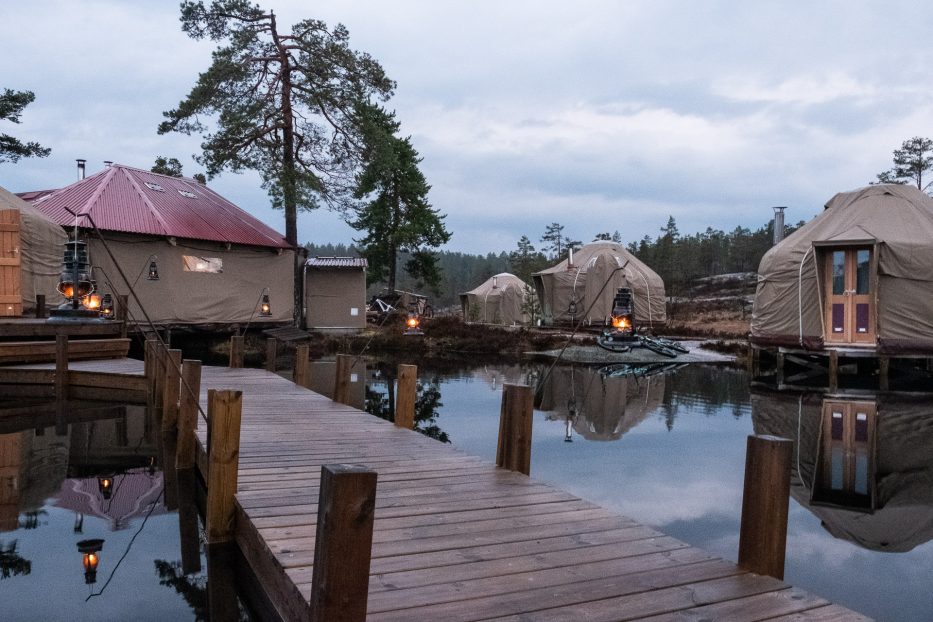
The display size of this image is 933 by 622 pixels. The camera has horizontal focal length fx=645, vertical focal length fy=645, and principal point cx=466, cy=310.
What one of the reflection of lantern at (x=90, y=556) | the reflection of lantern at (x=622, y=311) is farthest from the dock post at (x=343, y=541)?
the reflection of lantern at (x=622, y=311)

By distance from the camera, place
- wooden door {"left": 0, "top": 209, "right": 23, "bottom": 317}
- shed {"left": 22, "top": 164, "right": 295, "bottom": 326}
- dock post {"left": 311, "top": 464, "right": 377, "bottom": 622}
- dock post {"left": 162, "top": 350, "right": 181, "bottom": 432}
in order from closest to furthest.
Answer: dock post {"left": 311, "top": 464, "right": 377, "bottom": 622} → dock post {"left": 162, "top": 350, "right": 181, "bottom": 432} → wooden door {"left": 0, "top": 209, "right": 23, "bottom": 317} → shed {"left": 22, "top": 164, "right": 295, "bottom": 326}

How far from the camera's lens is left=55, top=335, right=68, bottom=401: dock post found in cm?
1033

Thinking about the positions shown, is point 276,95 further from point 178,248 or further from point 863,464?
point 863,464

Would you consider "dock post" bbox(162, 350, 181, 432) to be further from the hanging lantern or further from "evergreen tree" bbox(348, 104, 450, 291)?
"evergreen tree" bbox(348, 104, 450, 291)

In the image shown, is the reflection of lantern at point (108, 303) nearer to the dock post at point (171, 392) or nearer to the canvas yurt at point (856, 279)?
the dock post at point (171, 392)

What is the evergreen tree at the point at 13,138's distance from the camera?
1877 cm

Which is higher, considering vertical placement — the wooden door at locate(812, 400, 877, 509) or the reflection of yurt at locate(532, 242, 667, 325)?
the reflection of yurt at locate(532, 242, 667, 325)

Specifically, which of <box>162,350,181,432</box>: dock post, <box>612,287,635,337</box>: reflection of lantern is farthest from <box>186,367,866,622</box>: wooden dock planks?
<box>612,287,635,337</box>: reflection of lantern

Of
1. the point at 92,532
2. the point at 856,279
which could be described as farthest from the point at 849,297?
the point at 92,532

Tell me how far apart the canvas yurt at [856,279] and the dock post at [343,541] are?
1523 centimetres

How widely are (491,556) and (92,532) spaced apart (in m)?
3.54

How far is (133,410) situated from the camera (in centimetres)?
992

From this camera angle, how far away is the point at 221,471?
4.00 metres

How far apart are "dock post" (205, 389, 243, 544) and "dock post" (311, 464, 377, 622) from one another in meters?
2.21
